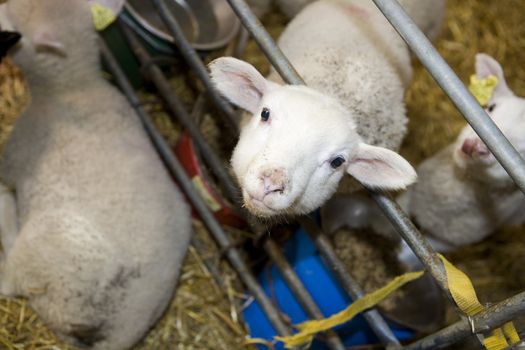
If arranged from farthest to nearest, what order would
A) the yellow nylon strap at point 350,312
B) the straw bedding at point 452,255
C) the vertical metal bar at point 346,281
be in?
1. the straw bedding at point 452,255
2. the vertical metal bar at point 346,281
3. the yellow nylon strap at point 350,312

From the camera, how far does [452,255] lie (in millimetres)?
3971

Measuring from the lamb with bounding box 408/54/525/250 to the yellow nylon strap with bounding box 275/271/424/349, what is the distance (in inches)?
32.9

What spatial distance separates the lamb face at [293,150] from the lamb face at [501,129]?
29.3 inches

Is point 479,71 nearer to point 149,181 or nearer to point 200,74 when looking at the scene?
point 200,74

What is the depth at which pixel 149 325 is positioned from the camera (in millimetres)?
3014

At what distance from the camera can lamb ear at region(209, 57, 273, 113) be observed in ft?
7.22

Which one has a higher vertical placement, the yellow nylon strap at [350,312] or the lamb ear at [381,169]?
the lamb ear at [381,169]

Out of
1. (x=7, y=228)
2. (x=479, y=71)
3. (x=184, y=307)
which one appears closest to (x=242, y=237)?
(x=184, y=307)

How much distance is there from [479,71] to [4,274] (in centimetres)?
286

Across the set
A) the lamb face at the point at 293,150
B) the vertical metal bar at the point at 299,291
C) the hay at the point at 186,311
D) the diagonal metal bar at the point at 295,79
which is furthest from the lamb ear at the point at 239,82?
the hay at the point at 186,311

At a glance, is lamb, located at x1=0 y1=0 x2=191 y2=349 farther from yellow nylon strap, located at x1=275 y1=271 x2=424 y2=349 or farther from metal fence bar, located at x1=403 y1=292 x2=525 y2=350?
metal fence bar, located at x1=403 y1=292 x2=525 y2=350

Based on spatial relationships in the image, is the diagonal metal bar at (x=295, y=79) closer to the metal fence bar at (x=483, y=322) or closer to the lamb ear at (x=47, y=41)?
the metal fence bar at (x=483, y=322)

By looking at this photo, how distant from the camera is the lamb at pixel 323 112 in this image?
6.68 feet

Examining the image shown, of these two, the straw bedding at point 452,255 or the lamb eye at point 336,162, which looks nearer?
the lamb eye at point 336,162
